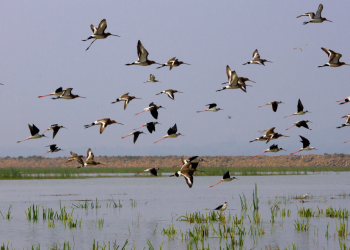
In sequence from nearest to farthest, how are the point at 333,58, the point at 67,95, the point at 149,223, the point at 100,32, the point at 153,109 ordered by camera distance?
the point at 100,32 < the point at 149,223 < the point at 153,109 < the point at 333,58 < the point at 67,95

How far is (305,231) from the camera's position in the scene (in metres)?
16.5

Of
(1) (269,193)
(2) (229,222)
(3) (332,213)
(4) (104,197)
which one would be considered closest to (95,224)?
(2) (229,222)

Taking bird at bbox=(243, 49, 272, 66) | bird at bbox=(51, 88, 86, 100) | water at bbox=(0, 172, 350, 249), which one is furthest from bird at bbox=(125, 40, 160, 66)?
water at bbox=(0, 172, 350, 249)

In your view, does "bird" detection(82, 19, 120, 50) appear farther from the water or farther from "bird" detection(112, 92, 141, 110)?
the water

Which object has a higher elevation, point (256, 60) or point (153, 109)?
point (256, 60)

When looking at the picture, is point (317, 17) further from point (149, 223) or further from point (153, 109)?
point (149, 223)

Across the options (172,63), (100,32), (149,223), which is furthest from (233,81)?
(149,223)

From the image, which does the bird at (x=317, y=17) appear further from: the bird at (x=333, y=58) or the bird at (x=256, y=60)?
the bird at (x=256, y=60)

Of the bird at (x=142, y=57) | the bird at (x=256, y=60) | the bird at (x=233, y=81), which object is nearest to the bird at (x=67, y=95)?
the bird at (x=142, y=57)

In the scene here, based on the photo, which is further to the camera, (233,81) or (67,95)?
(67,95)

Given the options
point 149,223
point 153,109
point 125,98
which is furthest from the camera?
point 125,98

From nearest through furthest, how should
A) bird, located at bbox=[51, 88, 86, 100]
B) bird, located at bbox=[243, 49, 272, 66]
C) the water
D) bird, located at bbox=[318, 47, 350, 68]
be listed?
1. the water
2. bird, located at bbox=[318, 47, 350, 68]
3. bird, located at bbox=[51, 88, 86, 100]
4. bird, located at bbox=[243, 49, 272, 66]

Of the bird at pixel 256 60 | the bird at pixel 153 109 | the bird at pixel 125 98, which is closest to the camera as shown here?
the bird at pixel 153 109

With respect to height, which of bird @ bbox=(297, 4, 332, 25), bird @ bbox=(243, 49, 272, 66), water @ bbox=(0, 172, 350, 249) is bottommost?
water @ bbox=(0, 172, 350, 249)
